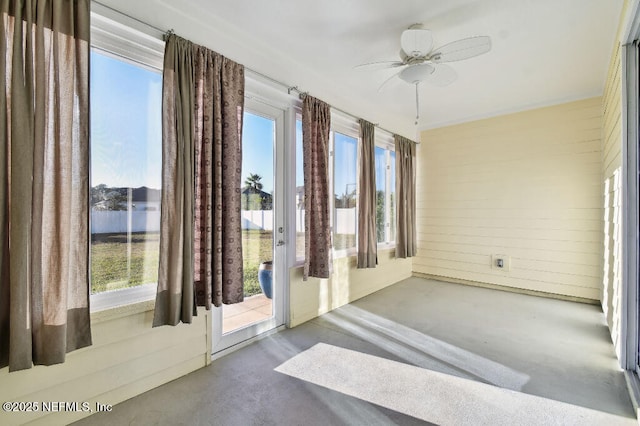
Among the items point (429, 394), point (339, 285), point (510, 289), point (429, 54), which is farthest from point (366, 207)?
point (510, 289)

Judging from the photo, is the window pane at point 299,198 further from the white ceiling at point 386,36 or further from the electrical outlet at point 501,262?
the electrical outlet at point 501,262

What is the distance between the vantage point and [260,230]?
2809 mm

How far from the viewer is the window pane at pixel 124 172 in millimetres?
1854

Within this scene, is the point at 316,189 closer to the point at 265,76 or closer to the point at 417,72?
the point at 265,76

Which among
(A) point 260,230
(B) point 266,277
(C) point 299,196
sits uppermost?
(C) point 299,196

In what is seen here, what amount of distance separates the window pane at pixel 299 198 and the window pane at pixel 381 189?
173cm

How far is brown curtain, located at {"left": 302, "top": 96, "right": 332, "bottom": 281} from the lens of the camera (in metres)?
3.06

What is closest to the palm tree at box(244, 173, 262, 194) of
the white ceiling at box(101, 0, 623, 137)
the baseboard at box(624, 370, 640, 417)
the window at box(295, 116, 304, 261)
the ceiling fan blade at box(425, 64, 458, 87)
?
the window at box(295, 116, 304, 261)

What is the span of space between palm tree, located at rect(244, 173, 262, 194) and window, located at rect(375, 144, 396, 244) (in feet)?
7.57

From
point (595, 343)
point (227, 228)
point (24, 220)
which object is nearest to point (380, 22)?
point (227, 228)

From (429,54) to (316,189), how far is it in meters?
1.58

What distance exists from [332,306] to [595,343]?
8.28 feet

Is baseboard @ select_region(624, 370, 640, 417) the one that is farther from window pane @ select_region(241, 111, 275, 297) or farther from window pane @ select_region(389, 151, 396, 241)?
window pane @ select_region(389, 151, 396, 241)

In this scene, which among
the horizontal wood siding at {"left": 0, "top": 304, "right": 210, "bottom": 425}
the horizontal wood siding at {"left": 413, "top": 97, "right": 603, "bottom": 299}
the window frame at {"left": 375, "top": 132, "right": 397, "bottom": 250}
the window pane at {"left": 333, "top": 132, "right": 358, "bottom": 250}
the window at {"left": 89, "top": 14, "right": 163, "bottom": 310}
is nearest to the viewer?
the horizontal wood siding at {"left": 0, "top": 304, "right": 210, "bottom": 425}
